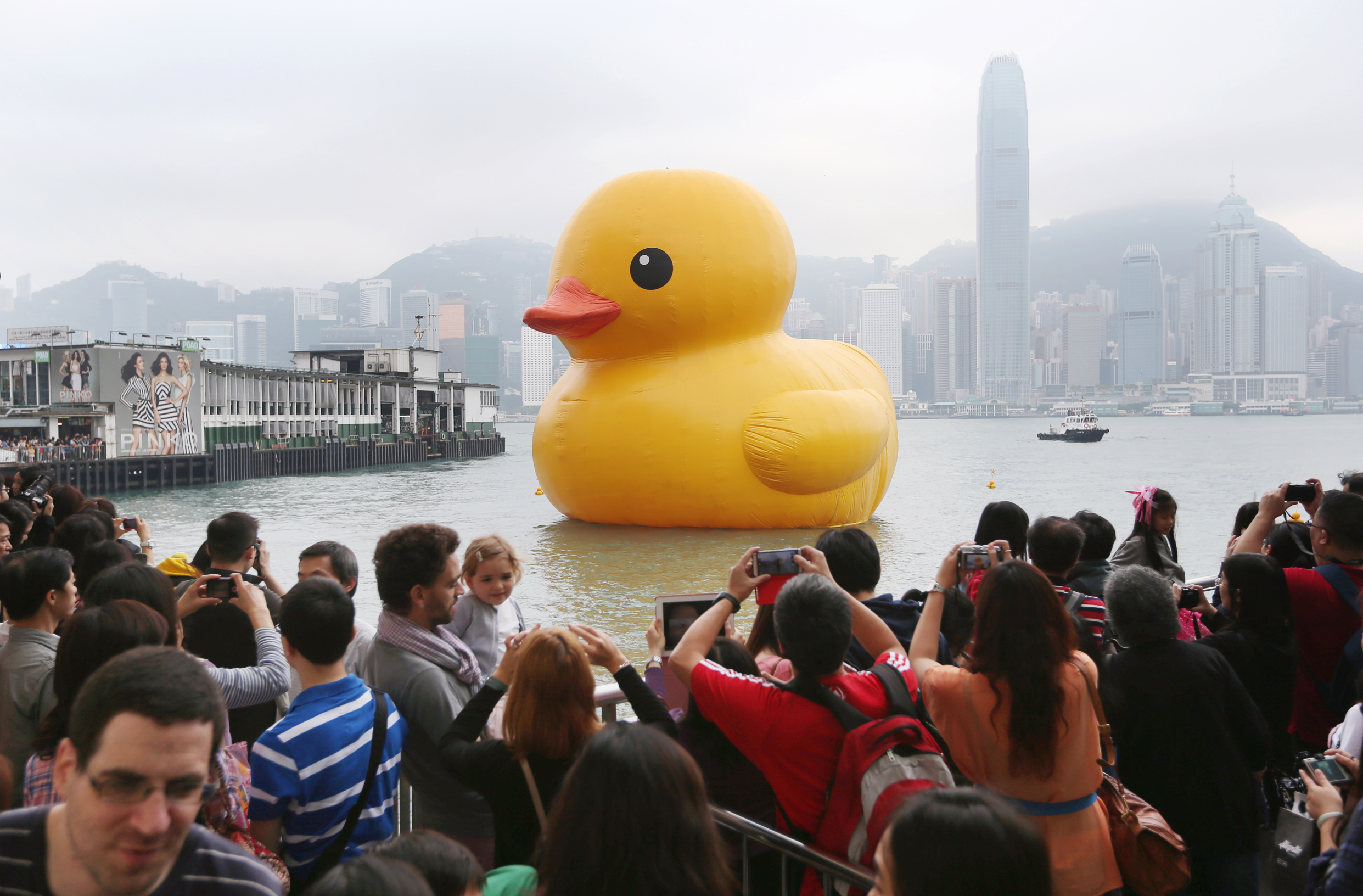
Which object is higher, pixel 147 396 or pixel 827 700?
pixel 147 396

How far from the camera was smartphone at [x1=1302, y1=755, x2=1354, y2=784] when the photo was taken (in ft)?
7.01

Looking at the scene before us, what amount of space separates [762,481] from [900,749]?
10410 mm

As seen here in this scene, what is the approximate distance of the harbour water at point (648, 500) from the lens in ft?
36.8

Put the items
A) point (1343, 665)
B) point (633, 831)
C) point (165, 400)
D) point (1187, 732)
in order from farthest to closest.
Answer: point (165, 400) < point (1343, 665) < point (1187, 732) < point (633, 831)

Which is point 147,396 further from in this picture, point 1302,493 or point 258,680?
point 1302,493

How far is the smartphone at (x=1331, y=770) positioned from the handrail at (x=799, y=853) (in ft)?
3.52

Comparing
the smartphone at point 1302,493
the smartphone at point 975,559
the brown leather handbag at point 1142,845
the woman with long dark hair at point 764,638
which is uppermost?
the smartphone at point 1302,493

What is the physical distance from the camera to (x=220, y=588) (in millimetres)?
3152

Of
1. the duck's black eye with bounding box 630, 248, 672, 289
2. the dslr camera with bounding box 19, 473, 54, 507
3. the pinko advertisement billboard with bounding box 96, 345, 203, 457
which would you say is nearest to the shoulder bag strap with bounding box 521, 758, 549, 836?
the dslr camera with bounding box 19, 473, 54, 507

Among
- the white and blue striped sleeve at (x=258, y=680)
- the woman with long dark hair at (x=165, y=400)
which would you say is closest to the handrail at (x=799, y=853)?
the white and blue striped sleeve at (x=258, y=680)

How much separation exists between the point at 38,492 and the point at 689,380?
759 centimetres

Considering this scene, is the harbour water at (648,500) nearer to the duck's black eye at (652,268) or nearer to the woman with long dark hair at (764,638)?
the woman with long dark hair at (764,638)

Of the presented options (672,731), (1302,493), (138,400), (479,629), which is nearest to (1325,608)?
(1302,493)

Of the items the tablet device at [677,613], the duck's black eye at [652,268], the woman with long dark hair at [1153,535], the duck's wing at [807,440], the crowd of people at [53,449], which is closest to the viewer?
the tablet device at [677,613]
